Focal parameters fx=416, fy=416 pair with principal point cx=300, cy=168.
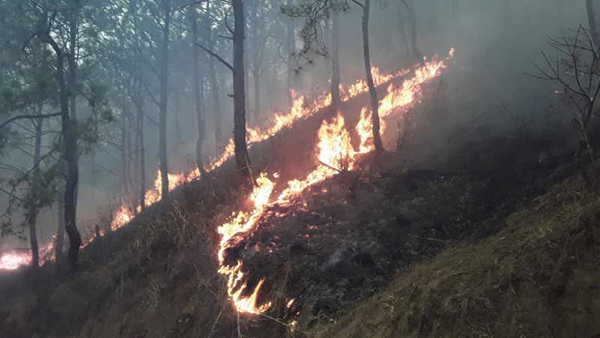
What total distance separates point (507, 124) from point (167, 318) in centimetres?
809

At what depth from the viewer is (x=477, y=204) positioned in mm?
6312

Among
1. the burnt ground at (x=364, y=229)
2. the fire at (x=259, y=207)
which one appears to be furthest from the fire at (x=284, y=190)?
the burnt ground at (x=364, y=229)

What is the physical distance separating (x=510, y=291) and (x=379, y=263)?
257 cm

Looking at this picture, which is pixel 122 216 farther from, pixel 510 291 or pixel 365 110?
pixel 510 291

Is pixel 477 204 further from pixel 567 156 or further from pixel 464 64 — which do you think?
pixel 464 64

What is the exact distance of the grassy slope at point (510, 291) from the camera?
9.17ft

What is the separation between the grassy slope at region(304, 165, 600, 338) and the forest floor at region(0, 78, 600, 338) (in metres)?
0.01

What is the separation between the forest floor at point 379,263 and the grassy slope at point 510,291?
1cm

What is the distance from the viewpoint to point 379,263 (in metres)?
5.59

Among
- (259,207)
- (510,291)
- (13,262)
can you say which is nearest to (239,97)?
(259,207)

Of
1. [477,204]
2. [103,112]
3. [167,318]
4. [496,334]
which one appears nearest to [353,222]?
[477,204]

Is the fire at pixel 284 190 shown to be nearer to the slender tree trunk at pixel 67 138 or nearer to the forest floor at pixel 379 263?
the forest floor at pixel 379 263

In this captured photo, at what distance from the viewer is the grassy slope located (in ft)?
9.17

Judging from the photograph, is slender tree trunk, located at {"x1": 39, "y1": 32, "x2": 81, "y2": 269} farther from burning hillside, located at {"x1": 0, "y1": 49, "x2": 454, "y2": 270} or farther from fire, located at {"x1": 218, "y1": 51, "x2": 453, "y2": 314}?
fire, located at {"x1": 218, "y1": 51, "x2": 453, "y2": 314}
